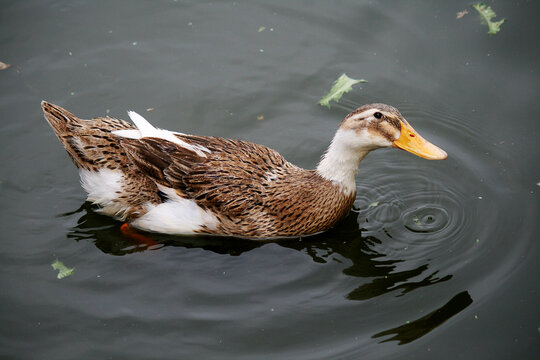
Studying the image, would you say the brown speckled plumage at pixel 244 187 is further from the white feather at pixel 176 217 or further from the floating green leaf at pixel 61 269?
the floating green leaf at pixel 61 269

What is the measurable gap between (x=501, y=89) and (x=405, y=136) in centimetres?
253

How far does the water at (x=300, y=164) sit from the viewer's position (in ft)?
18.9

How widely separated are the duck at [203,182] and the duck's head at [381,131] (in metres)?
0.13

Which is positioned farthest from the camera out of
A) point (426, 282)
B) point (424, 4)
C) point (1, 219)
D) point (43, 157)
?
point (424, 4)

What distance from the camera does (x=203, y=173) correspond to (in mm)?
6477

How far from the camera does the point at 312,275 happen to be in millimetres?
6297

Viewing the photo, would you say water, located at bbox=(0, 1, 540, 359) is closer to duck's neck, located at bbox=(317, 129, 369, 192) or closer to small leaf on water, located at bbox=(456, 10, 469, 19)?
small leaf on water, located at bbox=(456, 10, 469, 19)

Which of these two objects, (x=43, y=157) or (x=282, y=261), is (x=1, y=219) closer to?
(x=43, y=157)

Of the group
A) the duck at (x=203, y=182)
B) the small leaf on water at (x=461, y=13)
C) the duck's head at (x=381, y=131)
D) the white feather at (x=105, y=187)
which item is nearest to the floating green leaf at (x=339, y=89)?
the duck at (x=203, y=182)

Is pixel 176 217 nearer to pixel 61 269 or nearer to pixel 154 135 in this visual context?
pixel 154 135

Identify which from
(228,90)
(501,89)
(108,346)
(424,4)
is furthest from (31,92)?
(501,89)

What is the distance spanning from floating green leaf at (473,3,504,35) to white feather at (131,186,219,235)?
4982mm

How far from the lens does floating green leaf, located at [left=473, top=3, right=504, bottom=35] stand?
8547 mm

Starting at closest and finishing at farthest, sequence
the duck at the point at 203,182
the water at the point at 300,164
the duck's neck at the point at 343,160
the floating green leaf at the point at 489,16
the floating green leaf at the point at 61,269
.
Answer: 1. the water at the point at 300,164
2. the duck's neck at the point at 343,160
3. the floating green leaf at the point at 61,269
4. the duck at the point at 203,182
5. the floating green leaf at the point at 489,16
